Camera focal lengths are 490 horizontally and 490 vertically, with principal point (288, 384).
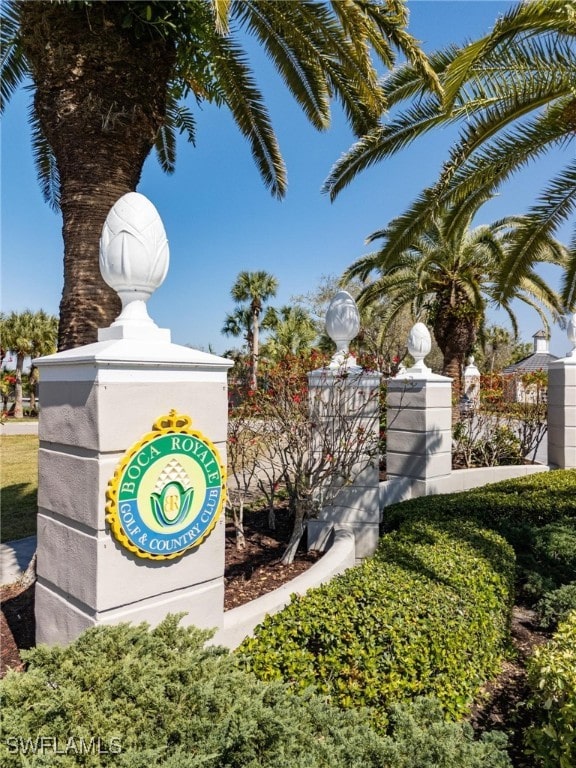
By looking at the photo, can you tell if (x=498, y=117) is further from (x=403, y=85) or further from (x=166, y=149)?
(x=166, y=149)

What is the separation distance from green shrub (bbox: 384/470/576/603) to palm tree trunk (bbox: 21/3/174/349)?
175 inches

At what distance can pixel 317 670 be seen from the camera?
10.0 ft

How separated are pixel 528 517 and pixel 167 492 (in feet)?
16.9

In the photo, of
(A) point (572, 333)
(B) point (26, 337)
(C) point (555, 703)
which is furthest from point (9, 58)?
(B) point (26, 337)

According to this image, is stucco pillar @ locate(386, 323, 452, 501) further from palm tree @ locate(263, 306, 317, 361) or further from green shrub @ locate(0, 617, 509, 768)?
palm tree @ locate(263, 306, 317, 361)

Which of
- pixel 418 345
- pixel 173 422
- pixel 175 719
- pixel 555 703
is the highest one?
pixel 418 345

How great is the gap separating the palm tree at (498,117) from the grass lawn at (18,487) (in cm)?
751

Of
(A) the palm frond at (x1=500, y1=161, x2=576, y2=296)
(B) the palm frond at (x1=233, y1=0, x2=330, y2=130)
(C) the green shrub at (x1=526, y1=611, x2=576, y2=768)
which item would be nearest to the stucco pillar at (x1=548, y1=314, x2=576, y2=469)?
(A) the palm frond at (x1=500, y1=161, x2=576, y2=296)

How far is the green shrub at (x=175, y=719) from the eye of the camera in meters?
1.84

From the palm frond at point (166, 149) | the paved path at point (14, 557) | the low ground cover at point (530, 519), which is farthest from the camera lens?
the palm frond at point (166, 149)

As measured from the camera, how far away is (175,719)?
204 cm

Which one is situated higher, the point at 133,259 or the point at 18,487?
the point at 133,259

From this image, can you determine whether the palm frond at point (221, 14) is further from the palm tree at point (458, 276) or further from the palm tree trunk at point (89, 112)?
the palm tree at point (458, 276)

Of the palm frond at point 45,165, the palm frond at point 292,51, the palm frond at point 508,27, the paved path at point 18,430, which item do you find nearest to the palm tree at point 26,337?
the paved path at point 18,430
